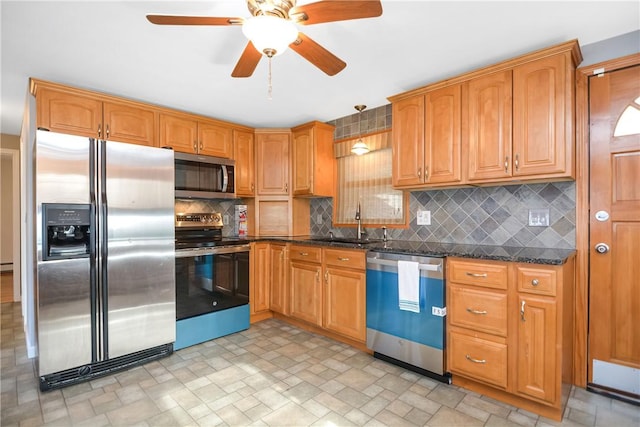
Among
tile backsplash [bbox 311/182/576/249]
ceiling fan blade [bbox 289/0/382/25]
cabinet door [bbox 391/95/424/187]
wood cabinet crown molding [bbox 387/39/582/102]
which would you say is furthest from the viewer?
cabinet door [bbox 391/95/424/187]

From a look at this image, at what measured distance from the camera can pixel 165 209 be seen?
2.71 metres

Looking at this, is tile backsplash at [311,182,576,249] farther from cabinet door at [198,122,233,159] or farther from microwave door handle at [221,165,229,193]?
cabinet door at [198,122,233,159]

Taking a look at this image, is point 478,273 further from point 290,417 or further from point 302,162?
point 302,162

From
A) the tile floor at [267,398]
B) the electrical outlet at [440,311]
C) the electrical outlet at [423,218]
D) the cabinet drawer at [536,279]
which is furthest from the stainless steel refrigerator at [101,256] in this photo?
the cabinet drawer at [536,279]

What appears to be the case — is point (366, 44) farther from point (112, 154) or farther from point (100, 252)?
point (100, 252)

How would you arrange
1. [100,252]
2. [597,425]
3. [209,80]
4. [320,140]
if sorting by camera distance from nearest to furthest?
[597,425], [100,252], [209,80], [320,140]

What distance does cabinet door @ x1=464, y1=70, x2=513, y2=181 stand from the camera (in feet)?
7.41

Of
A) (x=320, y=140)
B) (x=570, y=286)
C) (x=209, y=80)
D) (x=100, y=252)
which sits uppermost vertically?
(x=209, y=80)

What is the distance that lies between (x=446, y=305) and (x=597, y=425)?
968 mm

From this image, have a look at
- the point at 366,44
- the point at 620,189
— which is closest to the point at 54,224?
the point at 366,44

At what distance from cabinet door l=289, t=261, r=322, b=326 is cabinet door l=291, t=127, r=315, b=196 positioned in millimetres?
926

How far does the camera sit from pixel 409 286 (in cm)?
238

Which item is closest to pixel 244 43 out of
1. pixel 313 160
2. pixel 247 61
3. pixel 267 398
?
pixel 247 61

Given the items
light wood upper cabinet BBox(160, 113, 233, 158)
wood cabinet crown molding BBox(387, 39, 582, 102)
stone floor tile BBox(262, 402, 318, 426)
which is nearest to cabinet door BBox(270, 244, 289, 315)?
light wood upper cabinet BBox(160, 113, 233, 158)
